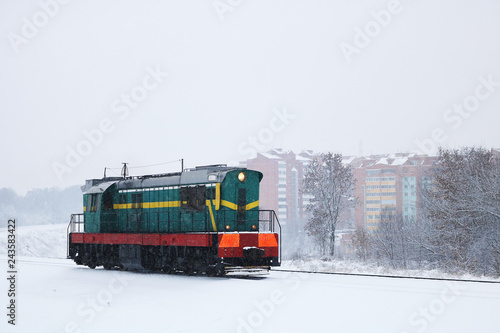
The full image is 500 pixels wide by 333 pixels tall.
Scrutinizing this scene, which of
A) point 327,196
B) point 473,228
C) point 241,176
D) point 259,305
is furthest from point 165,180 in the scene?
point 327,196

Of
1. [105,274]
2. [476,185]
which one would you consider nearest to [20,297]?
[105,274]

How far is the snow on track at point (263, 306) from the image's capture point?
30.2 feet

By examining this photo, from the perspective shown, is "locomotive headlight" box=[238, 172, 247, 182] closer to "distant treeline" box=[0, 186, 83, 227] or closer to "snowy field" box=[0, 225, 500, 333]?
"snowy field" box=[0, 225, 500, 333]

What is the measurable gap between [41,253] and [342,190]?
29453 millimetres

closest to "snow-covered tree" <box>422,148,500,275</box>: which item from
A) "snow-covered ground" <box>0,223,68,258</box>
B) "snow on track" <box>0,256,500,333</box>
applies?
"snow on track" <box>0,256,500,333</box>

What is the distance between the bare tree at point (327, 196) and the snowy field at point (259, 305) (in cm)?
2542

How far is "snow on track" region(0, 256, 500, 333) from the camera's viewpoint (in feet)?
30.2

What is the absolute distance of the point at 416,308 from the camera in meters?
9.98

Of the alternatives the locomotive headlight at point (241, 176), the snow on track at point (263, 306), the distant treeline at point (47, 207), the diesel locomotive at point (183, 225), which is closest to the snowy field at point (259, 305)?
the snow on track at point (263, 306)

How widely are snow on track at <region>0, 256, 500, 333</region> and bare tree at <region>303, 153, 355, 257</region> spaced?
25.7 metres

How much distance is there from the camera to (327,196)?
41406 millimetres

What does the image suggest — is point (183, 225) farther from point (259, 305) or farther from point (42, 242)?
point (42, 242)

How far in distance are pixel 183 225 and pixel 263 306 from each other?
7344 mm

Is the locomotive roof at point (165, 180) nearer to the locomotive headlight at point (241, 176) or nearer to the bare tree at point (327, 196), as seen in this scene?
the locomotive headlight at point (241, 176)
